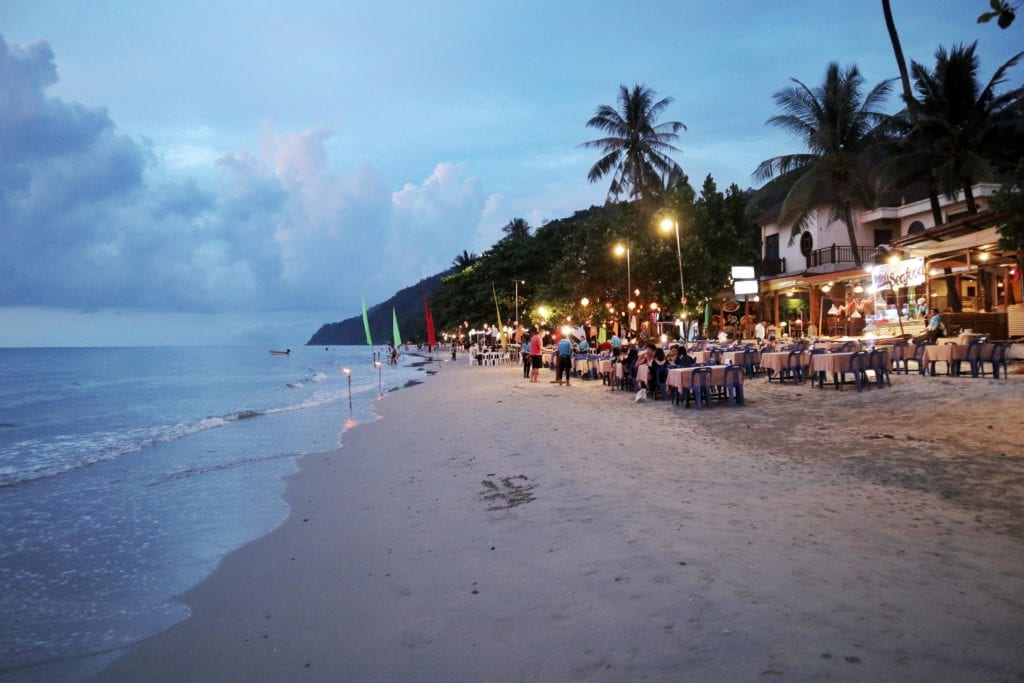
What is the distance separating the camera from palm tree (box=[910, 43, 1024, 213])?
24.6 m

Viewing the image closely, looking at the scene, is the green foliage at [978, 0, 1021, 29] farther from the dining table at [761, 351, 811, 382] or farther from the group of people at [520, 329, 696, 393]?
the dining table at [761, 351, 811, 382]

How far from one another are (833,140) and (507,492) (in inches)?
1206

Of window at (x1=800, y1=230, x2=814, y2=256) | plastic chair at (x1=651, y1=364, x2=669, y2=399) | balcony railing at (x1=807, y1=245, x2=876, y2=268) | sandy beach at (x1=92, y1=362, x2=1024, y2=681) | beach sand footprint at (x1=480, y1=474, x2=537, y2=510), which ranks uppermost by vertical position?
window at (x1=800, y1=230, x2=814, y2=256)

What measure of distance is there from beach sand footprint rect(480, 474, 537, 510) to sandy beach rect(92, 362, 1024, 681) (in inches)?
1.7

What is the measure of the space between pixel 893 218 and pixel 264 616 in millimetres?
36999

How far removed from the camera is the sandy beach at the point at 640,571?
3.30m

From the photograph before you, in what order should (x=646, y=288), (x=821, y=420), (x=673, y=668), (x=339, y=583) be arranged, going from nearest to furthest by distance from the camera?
(x=673, y=668) < (x=339, y=583) < (x=821, y=420) < (x=646, y=288)

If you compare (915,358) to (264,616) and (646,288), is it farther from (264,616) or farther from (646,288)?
(264,616)

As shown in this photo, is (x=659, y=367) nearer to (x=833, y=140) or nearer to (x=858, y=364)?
(x=858, y=364)

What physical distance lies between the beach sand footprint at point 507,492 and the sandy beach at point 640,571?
0.04m

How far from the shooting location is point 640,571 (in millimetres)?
4395

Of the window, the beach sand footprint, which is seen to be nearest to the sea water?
the beach sand footprint

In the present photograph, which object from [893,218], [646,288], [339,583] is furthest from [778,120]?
[339,583]

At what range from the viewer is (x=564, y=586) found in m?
4.23
